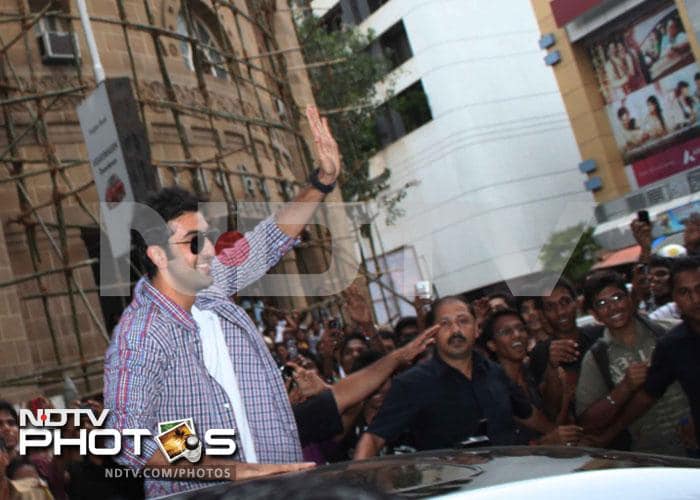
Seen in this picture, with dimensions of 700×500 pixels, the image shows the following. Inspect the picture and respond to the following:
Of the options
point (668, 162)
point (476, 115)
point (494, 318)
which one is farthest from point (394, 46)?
point (494, 318)

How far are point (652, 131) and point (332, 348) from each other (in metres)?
13.3

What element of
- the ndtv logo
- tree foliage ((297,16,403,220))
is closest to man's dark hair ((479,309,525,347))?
the ndtv logo

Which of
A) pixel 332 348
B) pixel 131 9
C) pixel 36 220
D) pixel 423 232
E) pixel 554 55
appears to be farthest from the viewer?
pixel 554 55

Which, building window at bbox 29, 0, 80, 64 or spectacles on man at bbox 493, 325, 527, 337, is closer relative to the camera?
spectacles on man at bbox 493, 325, 527, 337

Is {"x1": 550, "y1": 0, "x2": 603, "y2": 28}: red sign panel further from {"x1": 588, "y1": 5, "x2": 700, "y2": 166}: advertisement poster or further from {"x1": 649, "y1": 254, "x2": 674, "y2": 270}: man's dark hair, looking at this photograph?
{"x1": 649, "y1": 254, "x2": 674, "y2": 270}: man's dark hair

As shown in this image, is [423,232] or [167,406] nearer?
[167,406]

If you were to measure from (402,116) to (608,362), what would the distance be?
1585 centimetres

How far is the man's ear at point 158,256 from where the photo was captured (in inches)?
134

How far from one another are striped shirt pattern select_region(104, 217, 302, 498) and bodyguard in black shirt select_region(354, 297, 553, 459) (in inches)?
20.4

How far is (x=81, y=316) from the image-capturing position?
9.66 m

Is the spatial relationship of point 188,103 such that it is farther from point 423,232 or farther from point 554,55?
point 554,55

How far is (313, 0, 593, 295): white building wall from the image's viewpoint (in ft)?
56.7

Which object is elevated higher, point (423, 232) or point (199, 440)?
point (423, 232)

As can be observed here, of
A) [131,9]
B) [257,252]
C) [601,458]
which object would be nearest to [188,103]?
[131,9]
